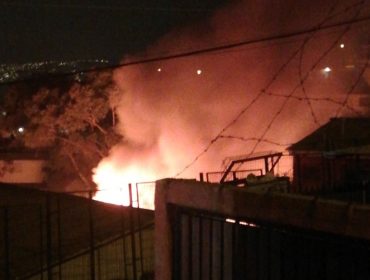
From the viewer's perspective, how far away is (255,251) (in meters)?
3.03

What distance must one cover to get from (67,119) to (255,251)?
1023 inches

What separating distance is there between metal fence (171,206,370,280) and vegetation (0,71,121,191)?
81.7 feet

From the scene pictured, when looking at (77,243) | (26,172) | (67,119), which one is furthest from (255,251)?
(26,172)

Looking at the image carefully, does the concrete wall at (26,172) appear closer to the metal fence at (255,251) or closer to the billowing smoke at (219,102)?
the billowing smoke at (219,102)

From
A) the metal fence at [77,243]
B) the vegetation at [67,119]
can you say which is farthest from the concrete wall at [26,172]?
the metal fence at [77,243]

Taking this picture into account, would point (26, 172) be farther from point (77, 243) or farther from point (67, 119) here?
point (77, 243)

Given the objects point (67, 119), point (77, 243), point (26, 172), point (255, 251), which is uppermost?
point (67, 119)

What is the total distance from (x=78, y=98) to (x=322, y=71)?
18.5m

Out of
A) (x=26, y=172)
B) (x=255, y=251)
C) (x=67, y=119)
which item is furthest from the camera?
(x=26, y=172)

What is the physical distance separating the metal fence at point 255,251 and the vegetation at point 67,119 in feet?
81.7

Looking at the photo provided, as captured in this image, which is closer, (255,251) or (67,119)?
(255,251)

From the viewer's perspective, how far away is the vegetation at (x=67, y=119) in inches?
1115

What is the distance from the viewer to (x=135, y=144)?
34.1 m

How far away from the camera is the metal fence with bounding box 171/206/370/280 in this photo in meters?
2.62
